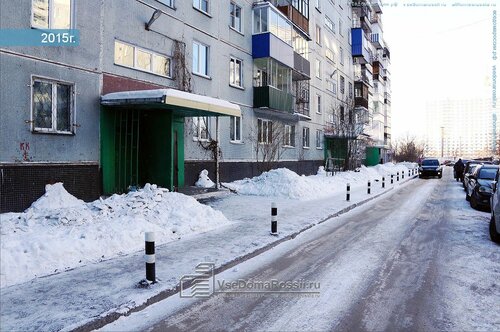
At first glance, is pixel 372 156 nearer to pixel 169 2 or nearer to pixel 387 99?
pixel 387 99

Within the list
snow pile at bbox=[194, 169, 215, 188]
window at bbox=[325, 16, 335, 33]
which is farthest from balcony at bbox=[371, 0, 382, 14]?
snow pile at bbox=[194, 169, 215, 188]

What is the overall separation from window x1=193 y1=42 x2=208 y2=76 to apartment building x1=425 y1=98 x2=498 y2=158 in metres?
134

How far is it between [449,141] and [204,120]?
489ft

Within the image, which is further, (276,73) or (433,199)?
(276,73)

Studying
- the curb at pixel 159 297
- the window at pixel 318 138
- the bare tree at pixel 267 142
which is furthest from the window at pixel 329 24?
the curb at pixel 159 297

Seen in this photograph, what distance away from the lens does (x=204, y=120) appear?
61.5 ft

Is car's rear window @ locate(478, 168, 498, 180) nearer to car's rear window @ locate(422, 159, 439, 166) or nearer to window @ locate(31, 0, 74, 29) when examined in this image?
window @ locate(31, 0, 74, 29)

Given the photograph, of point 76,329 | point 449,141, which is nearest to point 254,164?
point 76,329

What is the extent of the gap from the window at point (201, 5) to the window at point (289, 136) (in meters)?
Result: 10.5

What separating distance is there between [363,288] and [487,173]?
A: 13.6 m

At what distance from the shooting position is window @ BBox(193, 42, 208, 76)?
18.2 m

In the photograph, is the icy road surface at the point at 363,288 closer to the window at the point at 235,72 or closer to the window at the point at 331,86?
the window at the point at 235,72

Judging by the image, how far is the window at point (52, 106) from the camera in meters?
10.9

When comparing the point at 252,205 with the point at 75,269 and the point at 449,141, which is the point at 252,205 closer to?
the point at 75,269
